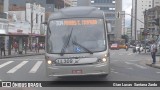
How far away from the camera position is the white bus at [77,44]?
655 inches

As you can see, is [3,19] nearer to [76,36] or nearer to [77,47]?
[76,36]

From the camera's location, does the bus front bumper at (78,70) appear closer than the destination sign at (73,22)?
Yes

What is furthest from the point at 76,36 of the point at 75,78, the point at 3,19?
the point at 3,19

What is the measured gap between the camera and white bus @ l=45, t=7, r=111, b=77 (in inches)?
655

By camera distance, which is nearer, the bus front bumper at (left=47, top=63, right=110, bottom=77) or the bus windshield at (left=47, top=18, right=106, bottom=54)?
the bus front bumper at (left=47, top=63, right=110, bottom=77)

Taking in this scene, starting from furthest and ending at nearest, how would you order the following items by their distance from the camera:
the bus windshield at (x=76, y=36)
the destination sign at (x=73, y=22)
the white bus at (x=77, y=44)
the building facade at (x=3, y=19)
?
the building facade at (x=3, y=19) < the destination sign at (x=73, y=22) < the bus windshield at (x=76, y=36) < the white bus at (x=77, y=44)

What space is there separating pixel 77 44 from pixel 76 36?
387mm

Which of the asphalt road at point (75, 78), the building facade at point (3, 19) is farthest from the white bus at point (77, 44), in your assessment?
the building facade at point (3, 19)

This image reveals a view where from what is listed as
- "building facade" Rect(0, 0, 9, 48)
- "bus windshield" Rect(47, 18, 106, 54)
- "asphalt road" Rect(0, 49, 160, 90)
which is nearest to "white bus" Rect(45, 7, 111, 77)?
"bus windshield" Rect(47, 18, 106, 54)

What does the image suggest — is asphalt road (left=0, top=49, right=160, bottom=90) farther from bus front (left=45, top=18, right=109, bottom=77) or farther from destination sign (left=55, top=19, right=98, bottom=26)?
destination sign (left=55, top=19, right=98, bottom=26)

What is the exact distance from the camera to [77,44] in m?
17.2

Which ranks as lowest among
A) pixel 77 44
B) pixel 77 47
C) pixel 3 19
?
pixel 77 47

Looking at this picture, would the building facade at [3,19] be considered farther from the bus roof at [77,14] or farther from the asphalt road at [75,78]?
the bus roof at [77,14]

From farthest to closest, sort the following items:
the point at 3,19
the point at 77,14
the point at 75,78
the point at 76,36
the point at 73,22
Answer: the point at 3,19
the point at 75,78
the point at 77,14
the point at 73,22
the point at 76,36
